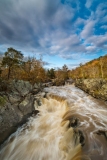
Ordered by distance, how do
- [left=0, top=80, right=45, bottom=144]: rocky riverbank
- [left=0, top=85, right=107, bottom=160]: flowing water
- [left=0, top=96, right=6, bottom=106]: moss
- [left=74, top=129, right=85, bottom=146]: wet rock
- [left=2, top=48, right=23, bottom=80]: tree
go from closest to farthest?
[left=0, top=85, right=107, bottom=160]: flowing water, [left=74, top=129, right=85, bottom=146]: wet rock, [left=0, top=80, right=45, bottom=144]: rocky riverbank, [left=0, top=96, right=6, bottom=106]: moss, [left=2, top=48, right=23, bottom=80]: tree

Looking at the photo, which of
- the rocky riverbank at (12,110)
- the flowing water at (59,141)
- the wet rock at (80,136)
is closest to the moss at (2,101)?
the rocky riverbank at (12,110)

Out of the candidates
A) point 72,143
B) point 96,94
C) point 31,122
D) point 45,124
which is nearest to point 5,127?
point 31,122

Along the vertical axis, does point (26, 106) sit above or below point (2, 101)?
below

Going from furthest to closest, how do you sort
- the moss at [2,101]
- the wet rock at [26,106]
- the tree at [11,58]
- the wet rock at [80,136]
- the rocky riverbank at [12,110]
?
the tree at [11,58] → the wet rock at [26,106] → the moss at [2,101] → the rocky riverbank at [12,110] → the wet rock at [80,136]

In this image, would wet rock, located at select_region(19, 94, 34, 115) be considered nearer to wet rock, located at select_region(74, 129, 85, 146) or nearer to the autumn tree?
wet rock, located at select_region(74, 129, 85, 146)

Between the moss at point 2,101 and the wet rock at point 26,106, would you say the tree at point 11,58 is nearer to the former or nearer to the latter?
the wet rock at point 26,106

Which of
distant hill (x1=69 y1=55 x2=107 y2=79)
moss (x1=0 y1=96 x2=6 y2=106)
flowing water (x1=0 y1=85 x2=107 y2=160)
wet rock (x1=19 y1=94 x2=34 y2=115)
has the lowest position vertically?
flowing water (x1=0 y1=85 x2=107 y2=160)

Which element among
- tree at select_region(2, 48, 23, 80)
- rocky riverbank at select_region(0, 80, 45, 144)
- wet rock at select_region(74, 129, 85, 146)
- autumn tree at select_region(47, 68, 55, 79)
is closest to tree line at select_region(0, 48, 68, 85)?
tree at select_region(2, 48, 23, 80)

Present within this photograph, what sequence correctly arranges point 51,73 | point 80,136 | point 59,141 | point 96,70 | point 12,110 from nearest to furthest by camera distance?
point 80,136 < point 59,141 < point 12,110 < point 96,70 < point 51,73

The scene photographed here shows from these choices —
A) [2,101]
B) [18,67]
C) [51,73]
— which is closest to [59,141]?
[2,101]

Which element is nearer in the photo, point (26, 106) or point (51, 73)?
point (26, 106)

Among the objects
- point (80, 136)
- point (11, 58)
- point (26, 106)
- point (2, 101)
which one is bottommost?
point (80, 136)

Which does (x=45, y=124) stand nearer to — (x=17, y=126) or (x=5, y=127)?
(x=17, y=126)

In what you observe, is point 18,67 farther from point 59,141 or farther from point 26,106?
point 59,141
